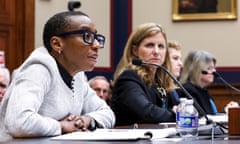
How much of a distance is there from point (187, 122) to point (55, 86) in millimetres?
604

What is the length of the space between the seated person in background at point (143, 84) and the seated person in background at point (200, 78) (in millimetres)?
1128

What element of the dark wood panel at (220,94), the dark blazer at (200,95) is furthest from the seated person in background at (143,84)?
the dark wood panel at (220,94)

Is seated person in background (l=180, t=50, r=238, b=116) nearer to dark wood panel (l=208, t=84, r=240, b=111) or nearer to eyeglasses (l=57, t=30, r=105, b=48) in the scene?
dark wood panel (l=208, t=84, r=240, b=111)

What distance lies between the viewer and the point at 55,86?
2455 mm

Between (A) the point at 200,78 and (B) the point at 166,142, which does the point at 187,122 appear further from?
(A) the point at 200,78

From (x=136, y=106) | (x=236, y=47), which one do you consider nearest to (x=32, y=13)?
(x=236, y=47)

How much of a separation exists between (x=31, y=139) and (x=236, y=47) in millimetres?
5030

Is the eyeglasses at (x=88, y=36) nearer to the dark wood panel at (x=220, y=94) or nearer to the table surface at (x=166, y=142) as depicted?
the table surface at (x=166, y=142)

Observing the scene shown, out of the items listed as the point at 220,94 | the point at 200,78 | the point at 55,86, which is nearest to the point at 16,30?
the point at 200,78

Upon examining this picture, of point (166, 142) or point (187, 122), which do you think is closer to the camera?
point (166, 142)

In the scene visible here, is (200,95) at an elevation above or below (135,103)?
below

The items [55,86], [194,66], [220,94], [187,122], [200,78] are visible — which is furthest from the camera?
[220,94]

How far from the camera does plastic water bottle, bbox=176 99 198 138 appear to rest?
2.18 meters

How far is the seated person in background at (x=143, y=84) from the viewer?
→ 3322 millimetres
